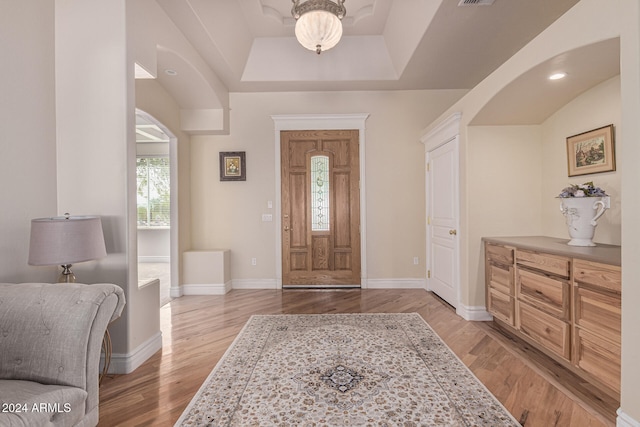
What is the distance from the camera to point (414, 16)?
314 centimetres

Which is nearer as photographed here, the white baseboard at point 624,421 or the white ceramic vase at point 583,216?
the white baseboard at point 624,421

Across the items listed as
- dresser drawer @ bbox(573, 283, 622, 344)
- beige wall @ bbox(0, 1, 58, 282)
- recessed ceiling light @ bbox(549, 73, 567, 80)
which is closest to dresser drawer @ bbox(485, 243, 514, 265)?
dresser drawer @ bbox(573, 283, 622, 344)

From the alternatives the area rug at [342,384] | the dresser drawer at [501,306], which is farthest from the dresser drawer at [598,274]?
the area rug at [342,384]

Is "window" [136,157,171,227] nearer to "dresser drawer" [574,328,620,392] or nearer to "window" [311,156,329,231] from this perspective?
"window" [311,156,329,231]

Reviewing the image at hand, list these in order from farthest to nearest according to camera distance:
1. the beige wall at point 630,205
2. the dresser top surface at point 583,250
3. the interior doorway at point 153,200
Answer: the interior doorway at point 153,200 < the dresser top surface at point 583,250 < the beige wall at point 630,205

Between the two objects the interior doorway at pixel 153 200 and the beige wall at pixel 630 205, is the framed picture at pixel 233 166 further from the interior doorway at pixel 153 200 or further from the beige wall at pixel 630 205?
the beige wall at pixel 630 205

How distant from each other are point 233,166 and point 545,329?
4.17 metres

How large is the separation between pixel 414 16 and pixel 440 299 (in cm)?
337

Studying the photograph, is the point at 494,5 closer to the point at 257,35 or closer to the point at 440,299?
the point at 257,35

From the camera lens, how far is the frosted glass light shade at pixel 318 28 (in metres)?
2.79

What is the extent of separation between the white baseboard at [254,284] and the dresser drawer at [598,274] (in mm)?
3625

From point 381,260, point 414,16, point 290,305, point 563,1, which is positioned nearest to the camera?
point 563,1

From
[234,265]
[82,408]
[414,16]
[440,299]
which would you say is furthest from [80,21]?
[440,299]

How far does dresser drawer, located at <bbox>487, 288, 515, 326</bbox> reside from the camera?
2744 millimetres
